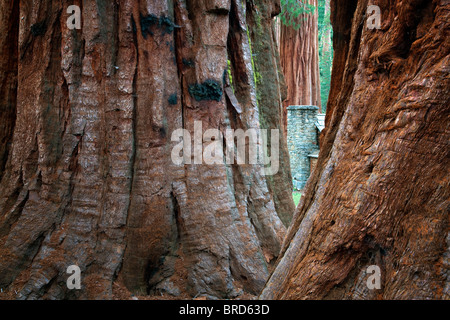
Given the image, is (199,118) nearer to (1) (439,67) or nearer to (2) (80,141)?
(2) (80,141)

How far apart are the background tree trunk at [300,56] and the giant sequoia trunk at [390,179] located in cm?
1155

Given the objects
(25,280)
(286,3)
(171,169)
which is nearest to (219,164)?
(171,169)

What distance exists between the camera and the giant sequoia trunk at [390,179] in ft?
5.10

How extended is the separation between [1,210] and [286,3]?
9812mm

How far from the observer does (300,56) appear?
13047 mm

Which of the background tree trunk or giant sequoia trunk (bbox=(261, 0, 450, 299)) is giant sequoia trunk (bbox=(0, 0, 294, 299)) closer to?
giant sequoia trunk (bbox=(261, 0, 450, 299))

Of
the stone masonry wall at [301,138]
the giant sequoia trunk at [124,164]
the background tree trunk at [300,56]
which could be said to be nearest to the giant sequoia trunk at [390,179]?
the giant sequoia trunk at [124,164]

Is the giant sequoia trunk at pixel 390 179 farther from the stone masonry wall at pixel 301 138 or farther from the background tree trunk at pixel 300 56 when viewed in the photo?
the background tree trunk at pixel 300 56

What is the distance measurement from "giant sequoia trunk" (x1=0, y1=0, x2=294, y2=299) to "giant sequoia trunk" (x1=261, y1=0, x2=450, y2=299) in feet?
3.89

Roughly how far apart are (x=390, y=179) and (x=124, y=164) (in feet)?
6.74

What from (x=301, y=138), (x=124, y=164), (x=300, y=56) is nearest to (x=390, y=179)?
(x=124, y=164)

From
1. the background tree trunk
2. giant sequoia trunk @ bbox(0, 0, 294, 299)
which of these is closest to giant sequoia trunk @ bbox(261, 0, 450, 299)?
giant sequoia trunk @ bbox(0, 0, 294, 299)

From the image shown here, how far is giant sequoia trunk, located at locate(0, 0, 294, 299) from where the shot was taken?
293 centimetres
